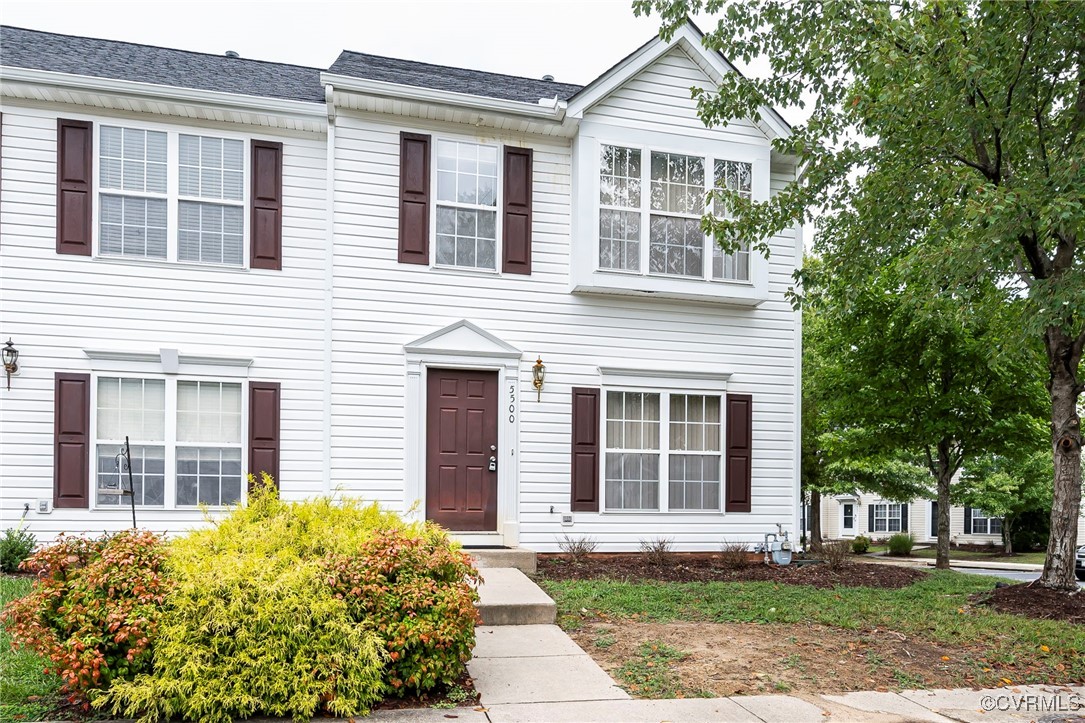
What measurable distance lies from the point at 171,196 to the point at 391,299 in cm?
275

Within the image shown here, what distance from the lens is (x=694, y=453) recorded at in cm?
1016

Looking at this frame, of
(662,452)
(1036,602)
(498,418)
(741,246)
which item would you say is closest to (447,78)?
(741,246)

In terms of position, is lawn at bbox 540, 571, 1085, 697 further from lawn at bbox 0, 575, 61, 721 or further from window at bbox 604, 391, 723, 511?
lawn at bbox 0, 575, 61, 721

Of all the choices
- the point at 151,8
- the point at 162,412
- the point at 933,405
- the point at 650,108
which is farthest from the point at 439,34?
the point at 933,405

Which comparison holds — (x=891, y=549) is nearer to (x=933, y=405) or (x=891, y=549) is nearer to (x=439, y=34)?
(x=933, y=405)

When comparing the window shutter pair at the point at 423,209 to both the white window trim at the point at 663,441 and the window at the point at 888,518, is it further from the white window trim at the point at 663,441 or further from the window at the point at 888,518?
the window at the point at 888,518

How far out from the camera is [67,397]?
843cm

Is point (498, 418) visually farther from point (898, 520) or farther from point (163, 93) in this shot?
point (898, 520)

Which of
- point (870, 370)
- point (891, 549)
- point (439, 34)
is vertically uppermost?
point (439, 34)

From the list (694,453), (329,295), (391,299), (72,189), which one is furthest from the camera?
(694,453)

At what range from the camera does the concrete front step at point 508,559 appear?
8.46 metres

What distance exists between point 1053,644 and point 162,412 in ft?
29.2

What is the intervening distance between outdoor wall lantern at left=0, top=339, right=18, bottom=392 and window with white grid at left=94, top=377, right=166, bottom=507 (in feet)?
2.77

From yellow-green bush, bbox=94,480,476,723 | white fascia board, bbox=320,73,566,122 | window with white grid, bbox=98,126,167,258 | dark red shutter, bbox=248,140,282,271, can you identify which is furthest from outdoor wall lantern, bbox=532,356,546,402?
yellow-green bush, bbox=94,480,476,723
